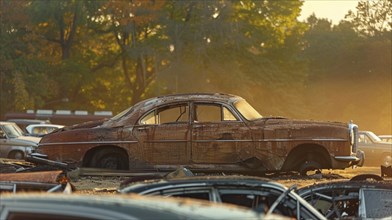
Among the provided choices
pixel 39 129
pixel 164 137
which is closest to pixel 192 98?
pixel 164 137

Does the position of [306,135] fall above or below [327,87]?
below

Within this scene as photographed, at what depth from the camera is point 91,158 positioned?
1551 centimetres

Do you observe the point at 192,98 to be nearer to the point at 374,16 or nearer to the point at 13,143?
the point at 13,143

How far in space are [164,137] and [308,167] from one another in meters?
→ 2.62

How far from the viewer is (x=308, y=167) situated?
49.4ft

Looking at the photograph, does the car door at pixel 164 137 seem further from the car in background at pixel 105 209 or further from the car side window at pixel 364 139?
the car side window at pixel 364 139

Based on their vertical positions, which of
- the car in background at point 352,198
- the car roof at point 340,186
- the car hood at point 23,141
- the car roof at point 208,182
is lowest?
the car in background at point 352,198

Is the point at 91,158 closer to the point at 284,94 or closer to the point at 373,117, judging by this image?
the point at 284,94

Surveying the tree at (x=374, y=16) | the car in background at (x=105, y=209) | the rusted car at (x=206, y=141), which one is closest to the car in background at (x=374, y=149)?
the rusted car at (x=206, y=141)

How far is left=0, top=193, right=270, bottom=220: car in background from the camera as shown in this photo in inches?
171

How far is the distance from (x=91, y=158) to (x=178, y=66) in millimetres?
35551

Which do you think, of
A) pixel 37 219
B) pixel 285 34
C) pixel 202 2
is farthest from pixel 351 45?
pixel 37 219

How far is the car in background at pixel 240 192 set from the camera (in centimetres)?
665

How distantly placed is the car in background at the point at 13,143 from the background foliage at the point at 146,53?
21.4m
